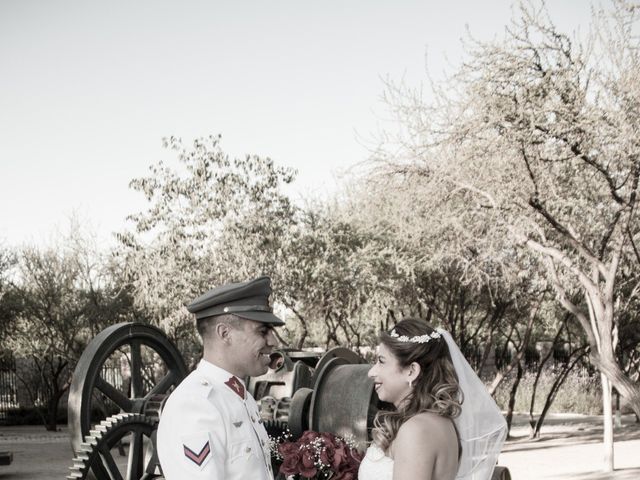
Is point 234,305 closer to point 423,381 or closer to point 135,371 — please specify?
point 423,381

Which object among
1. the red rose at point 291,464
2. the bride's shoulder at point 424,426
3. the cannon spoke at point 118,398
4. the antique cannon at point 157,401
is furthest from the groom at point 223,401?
the cannon spoke at point 118,398

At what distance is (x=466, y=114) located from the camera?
926 cm

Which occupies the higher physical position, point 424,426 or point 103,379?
point 103,379

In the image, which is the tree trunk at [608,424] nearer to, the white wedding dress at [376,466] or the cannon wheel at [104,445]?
the cannon wheel at [104,445]

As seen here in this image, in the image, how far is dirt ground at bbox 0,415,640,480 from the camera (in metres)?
12.3

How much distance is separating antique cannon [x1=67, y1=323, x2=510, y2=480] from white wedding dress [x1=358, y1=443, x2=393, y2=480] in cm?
265

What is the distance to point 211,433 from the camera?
275cm

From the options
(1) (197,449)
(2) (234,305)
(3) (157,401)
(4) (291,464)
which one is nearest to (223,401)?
(1) (197,449)

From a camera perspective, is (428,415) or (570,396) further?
(570,396)

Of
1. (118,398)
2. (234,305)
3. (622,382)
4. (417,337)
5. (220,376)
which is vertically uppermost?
(234,305)

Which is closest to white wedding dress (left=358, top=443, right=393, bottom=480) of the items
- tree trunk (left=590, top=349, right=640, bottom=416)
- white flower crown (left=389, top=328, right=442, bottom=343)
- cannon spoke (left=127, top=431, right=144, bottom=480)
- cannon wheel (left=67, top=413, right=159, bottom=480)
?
white flower crown (left=389, top=328, right=442, bottom=343)

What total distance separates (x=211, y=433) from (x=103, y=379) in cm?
405

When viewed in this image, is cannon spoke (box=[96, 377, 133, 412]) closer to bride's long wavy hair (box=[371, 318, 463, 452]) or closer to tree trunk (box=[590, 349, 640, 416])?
bride's long wavy hair (box=[371, 318, 463, 452])

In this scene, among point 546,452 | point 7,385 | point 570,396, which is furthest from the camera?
point 7,385
